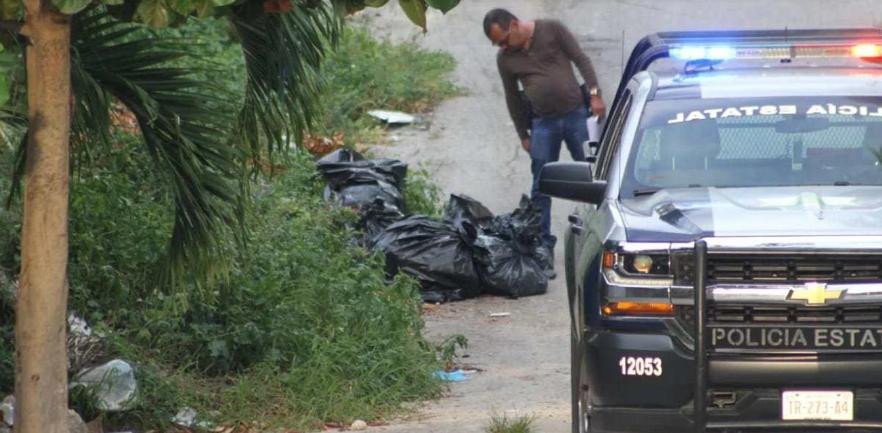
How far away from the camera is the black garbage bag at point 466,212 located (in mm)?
11172

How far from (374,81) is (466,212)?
508 centimetres

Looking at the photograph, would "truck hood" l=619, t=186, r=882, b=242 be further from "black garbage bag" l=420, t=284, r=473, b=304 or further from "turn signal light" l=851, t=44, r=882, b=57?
"black garbage bag" l=420, t=284, r=473, b=304

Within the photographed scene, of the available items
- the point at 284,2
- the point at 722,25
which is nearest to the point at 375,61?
the point at 722,25

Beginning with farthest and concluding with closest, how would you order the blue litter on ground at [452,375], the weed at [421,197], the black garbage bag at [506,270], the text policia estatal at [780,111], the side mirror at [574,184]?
the weed at [421,197], the black garbage bag at [506,270], the blue litter on ground at [452,375], the text policia estatal at [780,111], the side mirror at [574,184]

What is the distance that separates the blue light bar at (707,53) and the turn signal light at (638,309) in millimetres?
2086

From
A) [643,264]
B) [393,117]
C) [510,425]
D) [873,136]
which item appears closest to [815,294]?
[643,264]

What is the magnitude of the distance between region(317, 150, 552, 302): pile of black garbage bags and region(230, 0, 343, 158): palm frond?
337 centimetres

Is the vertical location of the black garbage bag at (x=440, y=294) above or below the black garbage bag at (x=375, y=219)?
below

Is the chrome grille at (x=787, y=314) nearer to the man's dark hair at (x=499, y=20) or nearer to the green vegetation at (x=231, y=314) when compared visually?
the green vegetation at (x=231, y=314)

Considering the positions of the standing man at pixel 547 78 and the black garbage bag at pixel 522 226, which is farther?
the standing man at pixel 547 78

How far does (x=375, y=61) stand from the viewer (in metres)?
16.7

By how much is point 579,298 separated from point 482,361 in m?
2.92

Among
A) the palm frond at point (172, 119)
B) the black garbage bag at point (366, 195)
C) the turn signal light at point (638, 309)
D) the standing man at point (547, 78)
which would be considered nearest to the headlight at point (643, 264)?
the turn signal light at point (638, 309)

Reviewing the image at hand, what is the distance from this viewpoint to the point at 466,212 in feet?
36.8
